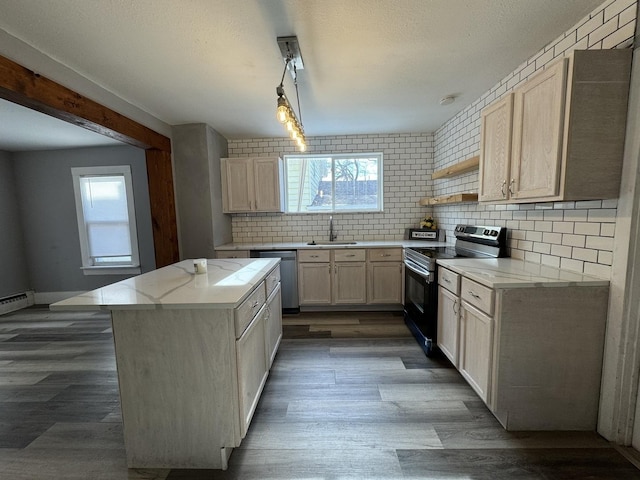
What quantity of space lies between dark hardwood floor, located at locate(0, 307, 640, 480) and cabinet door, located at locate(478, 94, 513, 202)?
1.54 m

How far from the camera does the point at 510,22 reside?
163 centimetres

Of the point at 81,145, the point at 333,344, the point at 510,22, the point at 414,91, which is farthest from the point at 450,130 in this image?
the point at 81,145

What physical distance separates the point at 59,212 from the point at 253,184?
10.7 feet

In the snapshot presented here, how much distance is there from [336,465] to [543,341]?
1.40 meters

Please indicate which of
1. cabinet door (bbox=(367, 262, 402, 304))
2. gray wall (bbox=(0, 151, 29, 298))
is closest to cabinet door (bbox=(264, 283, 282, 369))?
cabinet door (bbox=(367, 262, 402, 304))

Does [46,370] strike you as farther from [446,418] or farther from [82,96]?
[446,418]

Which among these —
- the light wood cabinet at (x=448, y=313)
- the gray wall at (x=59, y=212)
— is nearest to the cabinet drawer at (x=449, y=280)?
the light wood cabinet at (x=448, y=313)

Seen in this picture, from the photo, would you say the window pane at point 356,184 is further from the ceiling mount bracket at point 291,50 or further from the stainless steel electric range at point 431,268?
the ceiling mount bracket at point 291,50

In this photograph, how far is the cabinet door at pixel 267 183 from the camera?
3.76m

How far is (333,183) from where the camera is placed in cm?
410

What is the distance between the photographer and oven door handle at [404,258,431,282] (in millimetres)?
2460

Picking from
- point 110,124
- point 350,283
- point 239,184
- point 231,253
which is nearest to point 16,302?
point 231,253

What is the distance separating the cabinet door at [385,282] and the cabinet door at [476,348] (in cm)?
149

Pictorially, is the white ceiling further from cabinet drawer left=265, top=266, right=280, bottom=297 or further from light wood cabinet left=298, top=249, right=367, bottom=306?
light wood cabinet left=298, top=249, right=367, bottom=306
